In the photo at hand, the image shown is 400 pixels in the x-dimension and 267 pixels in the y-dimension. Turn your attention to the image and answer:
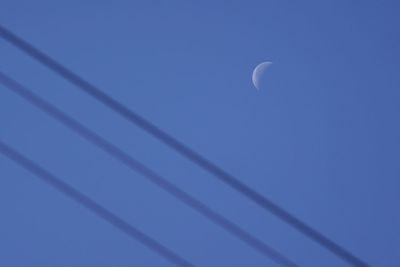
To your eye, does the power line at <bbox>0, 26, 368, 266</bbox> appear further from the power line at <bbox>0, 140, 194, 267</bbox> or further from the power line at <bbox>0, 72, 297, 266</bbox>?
the power line at <bbox>0, 140, 194, 267</bbox>

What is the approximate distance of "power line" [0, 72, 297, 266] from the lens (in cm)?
253

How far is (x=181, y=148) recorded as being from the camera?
8.55 feet

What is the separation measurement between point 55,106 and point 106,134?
36cm

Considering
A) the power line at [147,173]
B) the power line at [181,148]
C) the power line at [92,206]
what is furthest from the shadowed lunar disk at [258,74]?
the power line at [92,206]

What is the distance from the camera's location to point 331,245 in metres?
2.94

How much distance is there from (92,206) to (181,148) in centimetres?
65

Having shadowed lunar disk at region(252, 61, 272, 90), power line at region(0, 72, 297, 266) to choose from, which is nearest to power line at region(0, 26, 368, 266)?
power line at region(0, 72, 297, 266)

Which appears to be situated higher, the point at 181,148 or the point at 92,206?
the point at 181,148

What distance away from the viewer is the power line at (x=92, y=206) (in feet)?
8.04

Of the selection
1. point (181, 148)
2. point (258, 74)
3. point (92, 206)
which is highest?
point (258, 74)

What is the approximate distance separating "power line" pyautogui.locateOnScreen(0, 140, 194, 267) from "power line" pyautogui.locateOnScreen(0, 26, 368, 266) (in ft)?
1.79

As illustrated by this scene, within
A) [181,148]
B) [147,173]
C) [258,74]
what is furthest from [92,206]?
[258,74]

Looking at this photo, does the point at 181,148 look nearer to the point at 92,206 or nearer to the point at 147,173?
the point at 147,173

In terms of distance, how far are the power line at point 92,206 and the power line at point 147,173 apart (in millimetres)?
307
